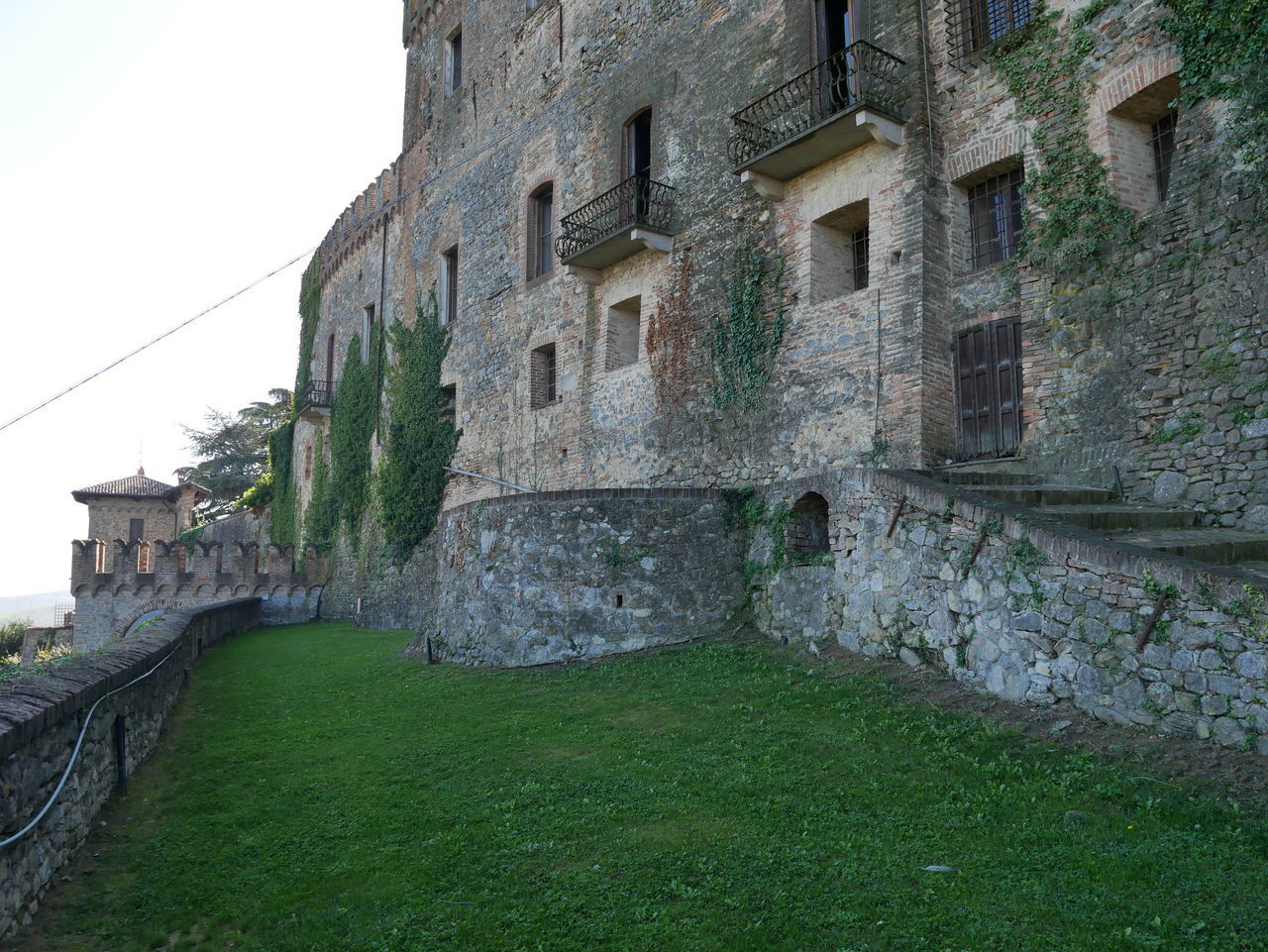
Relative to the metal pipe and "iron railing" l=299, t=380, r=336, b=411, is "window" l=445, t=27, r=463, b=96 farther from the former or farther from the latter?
"iron railing" l=299, t=380, r=336, b=411

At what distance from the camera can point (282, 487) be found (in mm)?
33219

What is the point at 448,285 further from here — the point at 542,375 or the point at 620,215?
the point at 620,215

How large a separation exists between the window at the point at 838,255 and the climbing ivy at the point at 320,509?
19071mm

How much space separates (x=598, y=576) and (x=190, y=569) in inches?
852

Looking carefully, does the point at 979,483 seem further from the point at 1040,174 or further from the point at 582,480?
the point at 582,480

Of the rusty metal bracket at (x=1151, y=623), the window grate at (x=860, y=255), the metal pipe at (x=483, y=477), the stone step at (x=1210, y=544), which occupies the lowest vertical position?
the rusty metal bracket at (x=1151, y=623)

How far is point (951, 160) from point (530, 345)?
9415 millimetres

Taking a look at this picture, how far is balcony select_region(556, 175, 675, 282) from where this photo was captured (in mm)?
14469

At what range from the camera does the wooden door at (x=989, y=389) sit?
10039 millimetres

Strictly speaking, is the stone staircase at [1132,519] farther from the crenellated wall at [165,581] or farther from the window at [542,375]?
the crenellated wall at [165,581]

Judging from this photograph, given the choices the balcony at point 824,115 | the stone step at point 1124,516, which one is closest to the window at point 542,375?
the balcony at point 824,115

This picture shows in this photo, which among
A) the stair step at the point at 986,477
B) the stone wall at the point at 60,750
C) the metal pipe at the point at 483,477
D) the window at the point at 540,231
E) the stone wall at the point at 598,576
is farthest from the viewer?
the window at the point at 540,231

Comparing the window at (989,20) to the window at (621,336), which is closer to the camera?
the window at (989,20)

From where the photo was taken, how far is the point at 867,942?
3.81 metres
